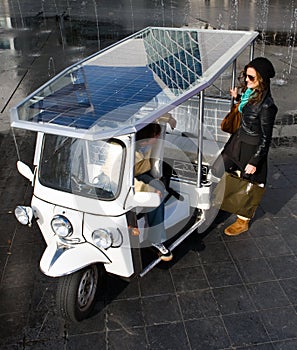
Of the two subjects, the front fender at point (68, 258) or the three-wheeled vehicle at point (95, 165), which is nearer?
the three-wheeled vehicle at point (95, 165)

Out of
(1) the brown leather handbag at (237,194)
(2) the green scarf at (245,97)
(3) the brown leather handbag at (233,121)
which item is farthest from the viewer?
(3) the brown leather handbag at (233,121)

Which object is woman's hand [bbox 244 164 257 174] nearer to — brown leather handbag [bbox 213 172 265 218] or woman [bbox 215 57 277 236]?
woman [bbox 215 57 277 236]

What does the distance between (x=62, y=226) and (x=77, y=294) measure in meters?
0.64

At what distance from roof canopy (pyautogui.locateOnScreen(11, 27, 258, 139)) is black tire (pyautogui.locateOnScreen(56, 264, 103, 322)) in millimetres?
1408

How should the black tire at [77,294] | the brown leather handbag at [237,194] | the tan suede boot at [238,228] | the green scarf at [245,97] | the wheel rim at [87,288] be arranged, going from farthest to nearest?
the tan suede boot at [238,228], the brown leather handbag at [237,194], the green scarf at [245,97], the wheel rim at [87,288], the black tire at [77,294]

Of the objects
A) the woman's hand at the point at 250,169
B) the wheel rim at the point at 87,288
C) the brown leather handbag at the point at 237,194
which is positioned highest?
the woman's hand at the point at 250,169

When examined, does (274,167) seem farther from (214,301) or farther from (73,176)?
(73,176)

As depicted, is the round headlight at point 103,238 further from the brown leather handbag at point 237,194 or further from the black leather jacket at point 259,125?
the black leather jacket at point 259,125

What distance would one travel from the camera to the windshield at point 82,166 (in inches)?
139

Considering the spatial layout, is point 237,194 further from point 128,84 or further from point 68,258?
point 68,258

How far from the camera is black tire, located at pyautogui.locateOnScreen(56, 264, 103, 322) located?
362cm

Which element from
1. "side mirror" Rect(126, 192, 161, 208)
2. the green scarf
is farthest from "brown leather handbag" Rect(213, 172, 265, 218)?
"side mirror" Rect(126, 192, 161, 208)

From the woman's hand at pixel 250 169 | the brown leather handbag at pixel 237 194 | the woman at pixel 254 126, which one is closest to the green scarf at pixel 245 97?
the woman at pixel 254 126

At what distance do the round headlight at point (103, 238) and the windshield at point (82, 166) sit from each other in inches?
11.9
